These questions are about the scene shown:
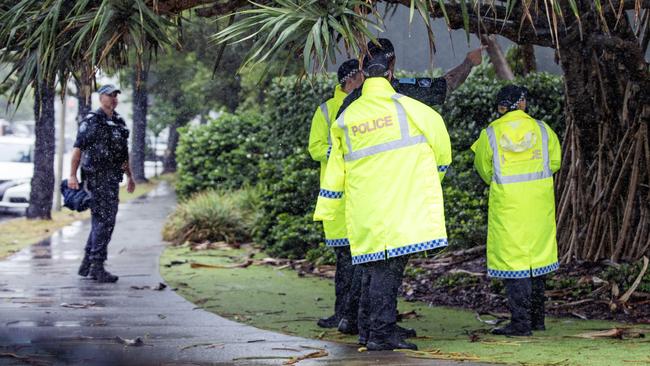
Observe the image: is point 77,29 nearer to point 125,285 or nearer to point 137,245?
point 125,285

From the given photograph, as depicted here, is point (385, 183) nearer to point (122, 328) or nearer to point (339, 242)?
point (339, 242)

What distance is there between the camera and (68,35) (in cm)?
809

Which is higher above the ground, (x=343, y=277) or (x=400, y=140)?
(x=400, y=140)

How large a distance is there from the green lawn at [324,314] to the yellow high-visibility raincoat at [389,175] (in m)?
0.78

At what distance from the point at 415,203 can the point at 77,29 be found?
2969 millimetres

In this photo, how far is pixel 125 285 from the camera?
10719 mm

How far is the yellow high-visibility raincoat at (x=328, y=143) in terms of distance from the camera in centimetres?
754

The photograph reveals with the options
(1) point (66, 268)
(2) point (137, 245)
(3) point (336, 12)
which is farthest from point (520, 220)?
(2) point (137, 245)

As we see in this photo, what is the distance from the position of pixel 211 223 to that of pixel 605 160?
6.57 m

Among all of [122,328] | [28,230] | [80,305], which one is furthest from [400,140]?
[28,230]

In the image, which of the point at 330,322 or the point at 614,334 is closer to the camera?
the point at 614,334

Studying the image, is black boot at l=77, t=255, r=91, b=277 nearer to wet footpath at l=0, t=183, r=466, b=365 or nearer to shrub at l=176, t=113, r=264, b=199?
wet footpath at l=0, t=183, r=466, b=365

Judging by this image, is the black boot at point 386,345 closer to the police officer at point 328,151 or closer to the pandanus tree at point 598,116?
the police officer at point 328,151

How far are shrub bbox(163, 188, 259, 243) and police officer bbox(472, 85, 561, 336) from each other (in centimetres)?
738
